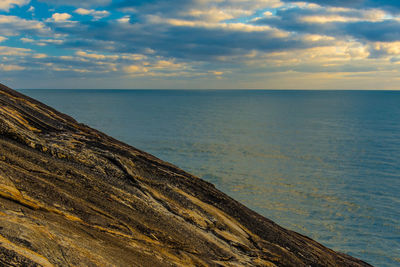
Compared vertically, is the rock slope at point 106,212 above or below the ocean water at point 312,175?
above

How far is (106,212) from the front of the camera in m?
8.51

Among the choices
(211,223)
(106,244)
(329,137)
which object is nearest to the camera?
(106,244)

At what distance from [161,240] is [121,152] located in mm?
4219

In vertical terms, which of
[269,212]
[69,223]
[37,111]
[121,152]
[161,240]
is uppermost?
[37,111]

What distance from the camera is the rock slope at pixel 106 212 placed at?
676 centimetres

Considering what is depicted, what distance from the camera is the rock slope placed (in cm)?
676

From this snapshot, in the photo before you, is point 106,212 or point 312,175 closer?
point 106,212

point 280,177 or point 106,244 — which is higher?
point 106,244

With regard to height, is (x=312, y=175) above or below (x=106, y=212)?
below

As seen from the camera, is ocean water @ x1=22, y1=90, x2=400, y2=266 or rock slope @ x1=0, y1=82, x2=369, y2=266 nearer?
rock slope @ x1=0, y1=82, x2=369, y2=266

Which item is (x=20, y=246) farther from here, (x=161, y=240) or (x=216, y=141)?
(x=216, y=141)

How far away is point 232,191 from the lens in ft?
125

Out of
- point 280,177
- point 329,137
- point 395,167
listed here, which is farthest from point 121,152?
→ point 329,137

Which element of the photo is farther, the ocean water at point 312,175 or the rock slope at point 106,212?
the ocean water at point 312,175
